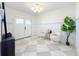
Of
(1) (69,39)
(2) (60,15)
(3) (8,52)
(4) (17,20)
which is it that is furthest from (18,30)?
(3) (8,52)

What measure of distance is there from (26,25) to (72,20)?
2.97 meters

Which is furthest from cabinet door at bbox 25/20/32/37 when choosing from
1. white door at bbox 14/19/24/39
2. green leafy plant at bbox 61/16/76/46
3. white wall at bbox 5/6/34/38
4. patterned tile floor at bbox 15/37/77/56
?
green leafy plant at bbox 61/16/76/46

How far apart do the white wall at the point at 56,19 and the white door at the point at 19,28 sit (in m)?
1.12

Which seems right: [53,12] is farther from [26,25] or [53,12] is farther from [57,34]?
A: [26,25]

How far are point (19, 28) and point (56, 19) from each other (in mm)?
2362

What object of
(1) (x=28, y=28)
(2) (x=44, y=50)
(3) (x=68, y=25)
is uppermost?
(3) (x=68, y=25)

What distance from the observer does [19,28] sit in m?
5.91

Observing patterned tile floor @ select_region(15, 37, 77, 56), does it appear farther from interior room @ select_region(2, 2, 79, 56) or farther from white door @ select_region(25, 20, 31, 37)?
white door @ select_region(25, 20, 31, 37)

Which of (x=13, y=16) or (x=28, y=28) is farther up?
(x=13, y=16)

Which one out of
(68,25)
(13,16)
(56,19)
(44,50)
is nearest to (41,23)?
Result: (56,19)

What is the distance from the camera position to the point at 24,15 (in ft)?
19.0

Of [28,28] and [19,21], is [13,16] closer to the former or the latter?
[19,21]

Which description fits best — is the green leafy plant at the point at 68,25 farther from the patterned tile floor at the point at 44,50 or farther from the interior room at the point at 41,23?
the patterned tile floor at the point at 44,50


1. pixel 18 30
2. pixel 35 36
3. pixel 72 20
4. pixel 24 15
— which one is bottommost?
pixel 35 36
